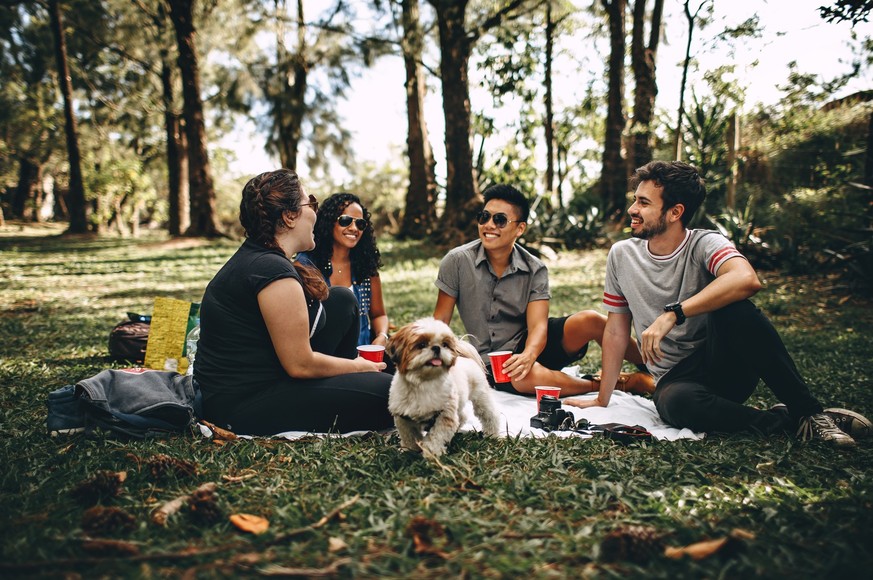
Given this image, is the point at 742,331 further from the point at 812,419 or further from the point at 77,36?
the point at 77,36

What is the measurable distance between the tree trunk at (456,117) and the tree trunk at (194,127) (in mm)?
8882

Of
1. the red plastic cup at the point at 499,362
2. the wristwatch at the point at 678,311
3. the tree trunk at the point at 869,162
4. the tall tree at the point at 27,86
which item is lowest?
the red plastic cup at the point at 499,362

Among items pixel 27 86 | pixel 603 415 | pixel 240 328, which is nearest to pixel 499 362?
pixel 603 415

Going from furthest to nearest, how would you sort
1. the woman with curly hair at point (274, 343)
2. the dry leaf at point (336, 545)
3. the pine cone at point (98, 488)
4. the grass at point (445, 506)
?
1. the woman with curly hair at point (274, 343)
2. the pine cone at point (98, 488)
3. the dry leaf at point (336, 545)
4. the grass at point (445, 506)

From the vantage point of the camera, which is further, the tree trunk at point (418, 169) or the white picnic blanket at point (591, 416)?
the tree trunk at point (418, 169)

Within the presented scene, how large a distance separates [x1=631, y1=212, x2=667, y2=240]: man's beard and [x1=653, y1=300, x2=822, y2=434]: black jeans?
62cm

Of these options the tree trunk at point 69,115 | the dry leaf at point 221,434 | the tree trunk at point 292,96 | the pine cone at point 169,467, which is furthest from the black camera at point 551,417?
the tree trunk at point 69,115

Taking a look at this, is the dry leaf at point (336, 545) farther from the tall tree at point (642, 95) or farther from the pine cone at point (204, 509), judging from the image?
the tall tree at point (642, 95)

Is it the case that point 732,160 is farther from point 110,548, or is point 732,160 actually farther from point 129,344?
point 110,548

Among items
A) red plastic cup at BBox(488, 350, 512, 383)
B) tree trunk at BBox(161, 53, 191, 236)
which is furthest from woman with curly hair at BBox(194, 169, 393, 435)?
tree trunk at BBox(161, 53, 191, 236)

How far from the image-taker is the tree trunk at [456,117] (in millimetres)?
12875

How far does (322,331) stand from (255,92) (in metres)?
20.6

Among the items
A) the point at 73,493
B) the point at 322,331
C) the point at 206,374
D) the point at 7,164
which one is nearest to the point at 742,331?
the point at 322,331

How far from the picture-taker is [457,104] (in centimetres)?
1327
